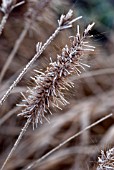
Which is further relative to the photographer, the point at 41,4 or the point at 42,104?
the point at 41,4

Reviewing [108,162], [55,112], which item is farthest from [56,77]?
[55,112]

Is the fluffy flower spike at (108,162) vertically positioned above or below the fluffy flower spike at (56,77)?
below

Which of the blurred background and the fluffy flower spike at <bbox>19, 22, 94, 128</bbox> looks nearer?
the fluffy flower spike at <bbox>19, 22, 94, 128</bbox>

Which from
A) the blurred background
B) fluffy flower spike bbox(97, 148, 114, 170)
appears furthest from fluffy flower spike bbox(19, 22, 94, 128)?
the blurred background

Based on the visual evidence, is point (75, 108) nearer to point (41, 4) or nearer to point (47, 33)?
point (47, 33)

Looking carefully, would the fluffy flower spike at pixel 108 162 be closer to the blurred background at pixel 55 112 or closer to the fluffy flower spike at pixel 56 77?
the fluffy flower spike at pixel 56 77

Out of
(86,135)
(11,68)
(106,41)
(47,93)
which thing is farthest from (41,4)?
(106,41)

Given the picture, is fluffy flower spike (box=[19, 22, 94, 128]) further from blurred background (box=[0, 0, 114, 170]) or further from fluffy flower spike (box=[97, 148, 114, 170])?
blurred background (box=[0, 0, 114, 170])

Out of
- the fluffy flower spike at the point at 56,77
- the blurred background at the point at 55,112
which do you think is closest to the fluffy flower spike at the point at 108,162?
the fluffy flower spike at the point at 56,77
